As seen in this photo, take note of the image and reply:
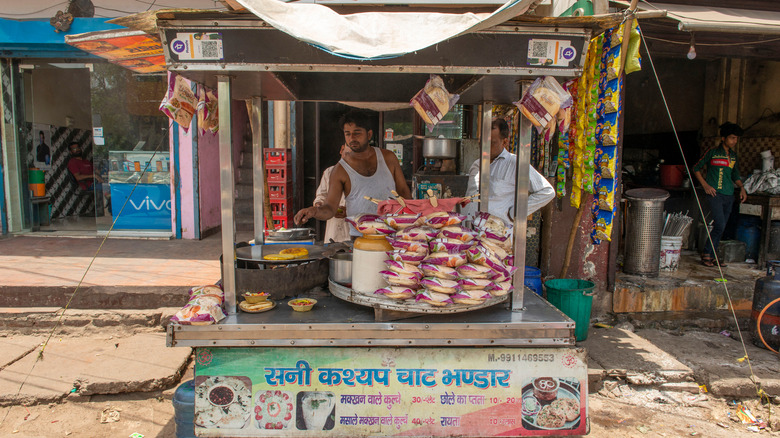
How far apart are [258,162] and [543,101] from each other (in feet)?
6.24

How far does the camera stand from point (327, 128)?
8.24m

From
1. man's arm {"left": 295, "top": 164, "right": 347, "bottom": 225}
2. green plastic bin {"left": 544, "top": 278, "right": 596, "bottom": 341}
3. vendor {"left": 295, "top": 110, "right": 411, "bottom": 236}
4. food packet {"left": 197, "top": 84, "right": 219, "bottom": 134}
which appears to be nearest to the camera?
food packet {"left": 197, "top": 84, "right": 219, "bottom": 134}

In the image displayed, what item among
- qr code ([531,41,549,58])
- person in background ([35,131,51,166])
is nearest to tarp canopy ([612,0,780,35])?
qr code ([531,41,549,58])

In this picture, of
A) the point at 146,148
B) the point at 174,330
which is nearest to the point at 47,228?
the point at 146,148

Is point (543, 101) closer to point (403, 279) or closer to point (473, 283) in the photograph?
point (473, 283)

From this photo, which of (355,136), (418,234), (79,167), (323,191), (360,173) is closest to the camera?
(418,234)

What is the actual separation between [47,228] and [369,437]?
8219 millimetres

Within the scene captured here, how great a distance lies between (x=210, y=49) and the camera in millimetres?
2115

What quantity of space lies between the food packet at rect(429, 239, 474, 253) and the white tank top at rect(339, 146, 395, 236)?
182 centimetres

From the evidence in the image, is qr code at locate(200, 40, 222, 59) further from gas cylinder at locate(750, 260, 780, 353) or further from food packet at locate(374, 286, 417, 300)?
gas cylinder at locate(750, 260, 780, 353)

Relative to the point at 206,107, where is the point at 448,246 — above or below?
below

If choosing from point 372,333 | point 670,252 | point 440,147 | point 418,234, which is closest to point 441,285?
point 418,234

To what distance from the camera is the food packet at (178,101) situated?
102 inches

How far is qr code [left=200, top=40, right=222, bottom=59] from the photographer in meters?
2.11
